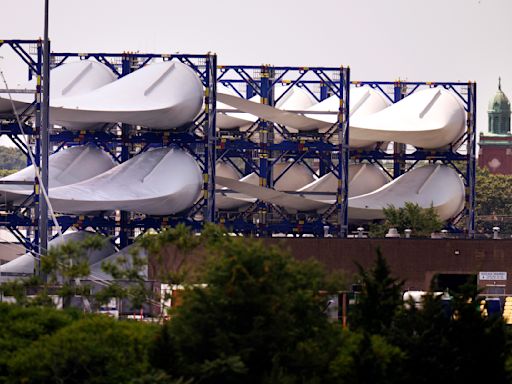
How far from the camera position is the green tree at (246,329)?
133ft

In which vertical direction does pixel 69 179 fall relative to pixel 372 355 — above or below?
above

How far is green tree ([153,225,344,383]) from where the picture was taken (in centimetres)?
4041

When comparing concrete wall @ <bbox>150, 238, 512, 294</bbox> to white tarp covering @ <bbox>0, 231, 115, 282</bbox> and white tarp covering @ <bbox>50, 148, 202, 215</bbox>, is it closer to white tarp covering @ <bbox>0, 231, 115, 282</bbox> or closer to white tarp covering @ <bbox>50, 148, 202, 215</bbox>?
white tarp covering @ <bbox>0, 231, 115, 282</bbox>

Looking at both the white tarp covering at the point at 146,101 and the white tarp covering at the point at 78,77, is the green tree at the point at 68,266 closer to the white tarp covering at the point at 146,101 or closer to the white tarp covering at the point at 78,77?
the white tarp covering at the point at 146,101

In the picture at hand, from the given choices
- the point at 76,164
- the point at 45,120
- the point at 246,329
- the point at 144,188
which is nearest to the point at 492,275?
the point at 144,188

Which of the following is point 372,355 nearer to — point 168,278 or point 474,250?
point 168,278

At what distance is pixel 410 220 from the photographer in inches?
5007

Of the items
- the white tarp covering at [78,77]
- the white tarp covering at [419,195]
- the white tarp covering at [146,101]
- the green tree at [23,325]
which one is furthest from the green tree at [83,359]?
the white tarp covering at [419,195]

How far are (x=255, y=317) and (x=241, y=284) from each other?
866mm

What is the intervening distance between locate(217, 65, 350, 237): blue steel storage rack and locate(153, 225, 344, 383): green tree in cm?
8352

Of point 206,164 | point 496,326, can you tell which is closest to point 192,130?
point 206,164

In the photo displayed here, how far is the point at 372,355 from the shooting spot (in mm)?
40594

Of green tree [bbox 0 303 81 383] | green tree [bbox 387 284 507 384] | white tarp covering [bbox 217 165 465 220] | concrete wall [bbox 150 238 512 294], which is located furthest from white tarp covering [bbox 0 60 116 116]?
green tree [bbox 387 284 507 384]

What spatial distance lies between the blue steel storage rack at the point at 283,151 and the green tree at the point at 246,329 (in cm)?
8352
